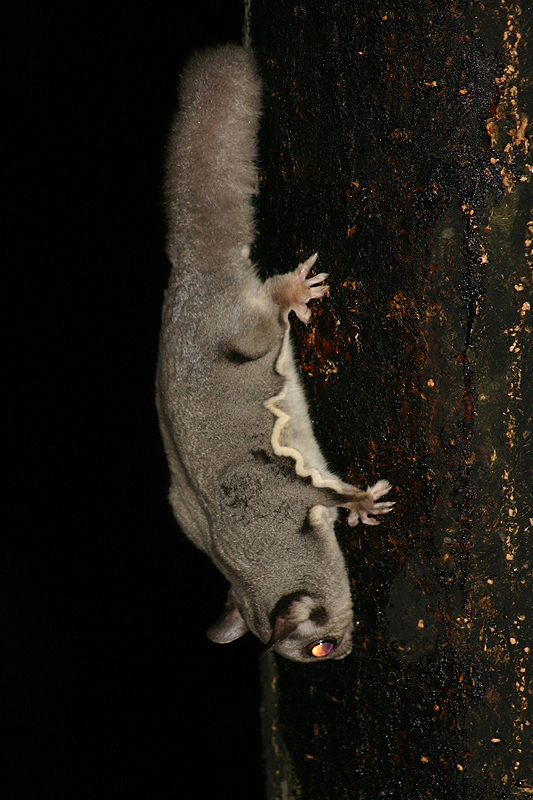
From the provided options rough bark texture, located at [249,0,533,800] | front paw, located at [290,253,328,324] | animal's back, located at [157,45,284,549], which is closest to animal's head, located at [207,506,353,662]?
rough bark texture, located at [249,0,533,800]

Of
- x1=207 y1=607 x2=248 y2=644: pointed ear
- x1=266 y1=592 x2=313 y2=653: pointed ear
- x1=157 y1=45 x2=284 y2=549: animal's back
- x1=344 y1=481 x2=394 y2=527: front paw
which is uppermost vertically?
x1=157 y1=45 x2=284 y2=549: animal's back

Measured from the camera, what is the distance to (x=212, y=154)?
3.14 metres

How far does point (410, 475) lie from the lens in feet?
9.83

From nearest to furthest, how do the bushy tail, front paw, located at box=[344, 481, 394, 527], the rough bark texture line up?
the rough bark texture < the bushy tail < front paw, located at box=[344, 481, 394, 527]

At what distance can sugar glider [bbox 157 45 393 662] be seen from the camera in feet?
10.3

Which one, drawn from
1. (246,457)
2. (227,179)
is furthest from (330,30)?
(246,457)

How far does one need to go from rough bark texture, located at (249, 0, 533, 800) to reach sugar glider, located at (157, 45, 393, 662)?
24 centimetres

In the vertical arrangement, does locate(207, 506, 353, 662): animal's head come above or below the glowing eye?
above

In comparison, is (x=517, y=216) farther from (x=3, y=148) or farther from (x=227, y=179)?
(x=3, y=148)

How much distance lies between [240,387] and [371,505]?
Result: 927mm

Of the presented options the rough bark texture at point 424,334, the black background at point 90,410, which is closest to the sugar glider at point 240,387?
the rough bark texture at point 424,334

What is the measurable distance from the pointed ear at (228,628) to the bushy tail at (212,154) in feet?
6.95

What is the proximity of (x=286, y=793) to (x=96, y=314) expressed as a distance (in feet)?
13.7

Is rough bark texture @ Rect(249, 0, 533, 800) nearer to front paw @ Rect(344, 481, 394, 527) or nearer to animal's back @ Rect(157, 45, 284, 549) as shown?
front paw @ Rect(344, 481, 394, 527)
